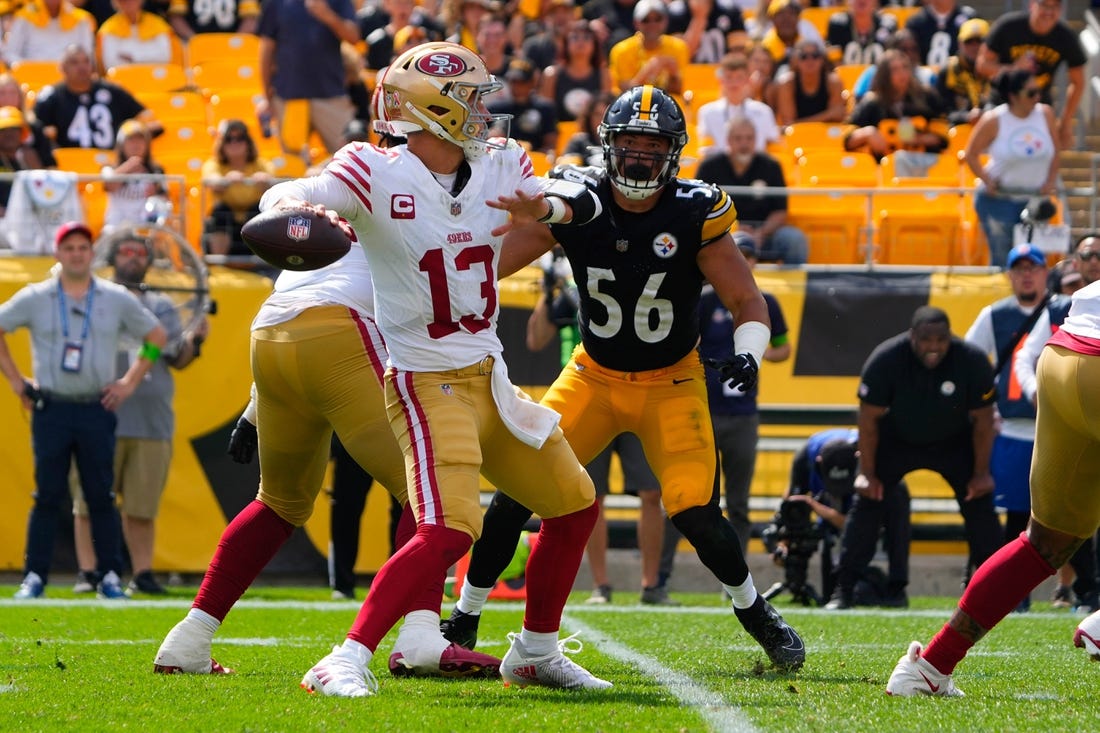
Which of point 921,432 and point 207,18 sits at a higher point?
point 207,18

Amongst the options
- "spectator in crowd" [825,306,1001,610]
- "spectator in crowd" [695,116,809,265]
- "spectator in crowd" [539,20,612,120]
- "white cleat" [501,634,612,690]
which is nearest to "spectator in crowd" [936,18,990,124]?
"spectator in crowd" [695,116,809,265]

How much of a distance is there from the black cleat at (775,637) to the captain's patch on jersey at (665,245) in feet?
3.69

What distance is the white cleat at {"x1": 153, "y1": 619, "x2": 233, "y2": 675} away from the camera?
192 inches

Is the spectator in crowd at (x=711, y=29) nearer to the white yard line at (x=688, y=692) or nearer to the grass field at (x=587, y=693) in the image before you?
the grass field at (x=587, y=693)

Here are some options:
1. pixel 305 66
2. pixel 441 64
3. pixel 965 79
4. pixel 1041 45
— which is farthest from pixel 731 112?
pixel 441 64

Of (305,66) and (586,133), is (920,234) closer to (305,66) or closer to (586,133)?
(586,133)

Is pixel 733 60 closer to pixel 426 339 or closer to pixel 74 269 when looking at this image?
pixel 74 269

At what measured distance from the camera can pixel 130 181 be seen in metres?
10.1

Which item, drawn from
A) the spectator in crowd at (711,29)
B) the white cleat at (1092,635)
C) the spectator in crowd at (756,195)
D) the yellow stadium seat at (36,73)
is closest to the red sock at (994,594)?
the white cleat at (1092,635)

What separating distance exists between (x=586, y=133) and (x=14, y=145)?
12.8 ft

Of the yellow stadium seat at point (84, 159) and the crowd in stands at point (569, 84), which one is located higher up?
the crowd in stands at point (569, 84)

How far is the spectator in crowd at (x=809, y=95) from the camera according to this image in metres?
12.5

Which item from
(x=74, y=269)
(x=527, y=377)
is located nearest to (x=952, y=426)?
(x=527, y=377)

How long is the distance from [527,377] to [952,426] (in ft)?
9.13
